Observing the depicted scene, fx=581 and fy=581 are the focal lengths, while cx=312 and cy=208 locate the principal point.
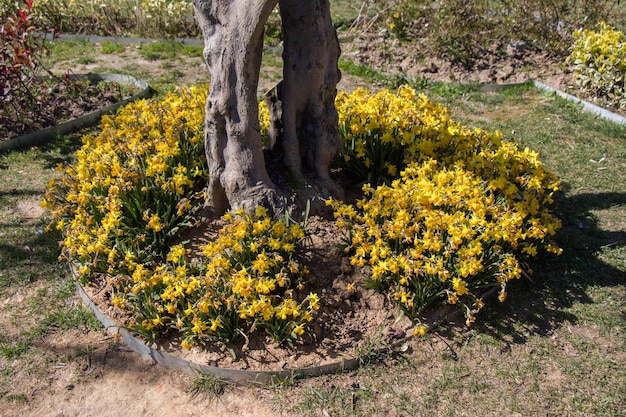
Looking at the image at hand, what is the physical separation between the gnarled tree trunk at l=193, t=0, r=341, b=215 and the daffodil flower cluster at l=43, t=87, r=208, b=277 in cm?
32

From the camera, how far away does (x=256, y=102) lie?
3777mm

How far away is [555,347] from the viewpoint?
3547mm

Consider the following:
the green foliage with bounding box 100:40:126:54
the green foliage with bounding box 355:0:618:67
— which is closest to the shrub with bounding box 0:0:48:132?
the green foliage with bounding box 100:40:126:54

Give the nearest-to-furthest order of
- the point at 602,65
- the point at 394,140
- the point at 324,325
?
the point at 324,325 → the point at 394,140 → the point at 602,65

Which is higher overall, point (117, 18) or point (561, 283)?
point (117, 18)

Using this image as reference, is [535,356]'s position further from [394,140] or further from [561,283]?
[394,140]

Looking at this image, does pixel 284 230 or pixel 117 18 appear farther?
pixel 117 18

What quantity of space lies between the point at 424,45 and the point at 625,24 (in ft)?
12.4

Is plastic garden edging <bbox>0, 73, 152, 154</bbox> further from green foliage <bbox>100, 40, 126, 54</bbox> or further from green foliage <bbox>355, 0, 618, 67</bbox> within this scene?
green foliage <bbox>355, 0, 618, 67</bbox>

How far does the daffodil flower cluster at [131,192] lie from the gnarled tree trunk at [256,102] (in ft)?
1.04

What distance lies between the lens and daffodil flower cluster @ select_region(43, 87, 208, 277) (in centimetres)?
379

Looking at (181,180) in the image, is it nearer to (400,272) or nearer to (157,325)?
(157,325)

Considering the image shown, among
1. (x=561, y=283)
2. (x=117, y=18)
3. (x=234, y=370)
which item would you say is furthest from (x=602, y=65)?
(x=117, y=18)

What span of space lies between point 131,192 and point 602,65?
551 cm
